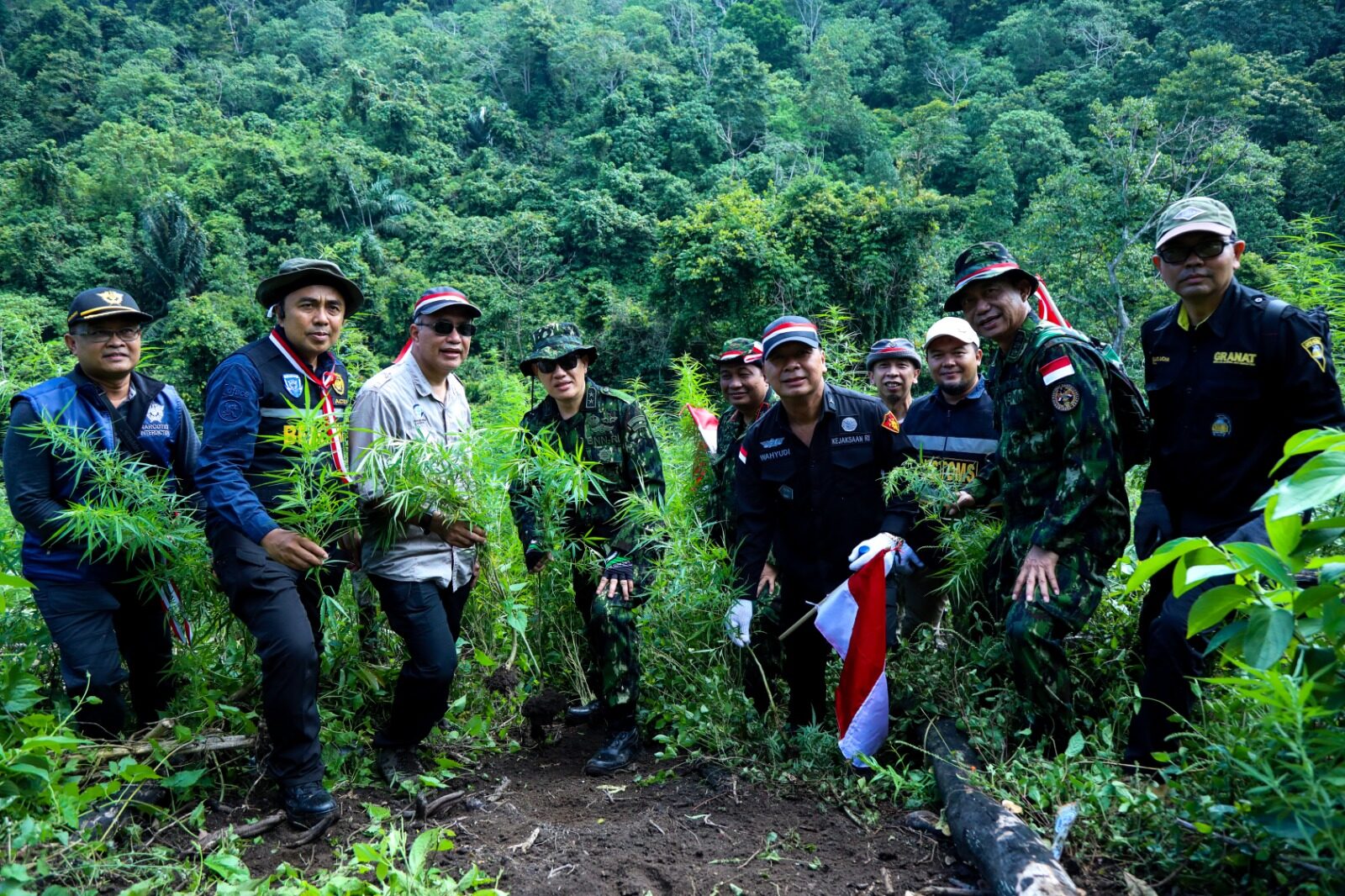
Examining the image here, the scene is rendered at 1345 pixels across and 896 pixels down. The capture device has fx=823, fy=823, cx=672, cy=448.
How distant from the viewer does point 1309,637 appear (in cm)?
185

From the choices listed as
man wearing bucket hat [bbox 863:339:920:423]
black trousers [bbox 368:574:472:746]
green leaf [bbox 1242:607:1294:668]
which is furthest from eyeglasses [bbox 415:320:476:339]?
green leaf [bbox 1242:607:1294:668]

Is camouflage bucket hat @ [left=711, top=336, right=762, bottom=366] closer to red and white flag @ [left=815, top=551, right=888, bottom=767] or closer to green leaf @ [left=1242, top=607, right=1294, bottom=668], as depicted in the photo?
red and white flag @ [left=815, top=551, right=888, bottom=767]

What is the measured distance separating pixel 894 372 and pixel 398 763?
11.7 feet

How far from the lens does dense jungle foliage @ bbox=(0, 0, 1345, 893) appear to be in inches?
101

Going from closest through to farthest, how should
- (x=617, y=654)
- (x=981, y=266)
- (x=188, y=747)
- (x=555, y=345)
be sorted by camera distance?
1. (x=188, y=747)
2. (x=981, y=266)
3. (x=617, y=654)
4. (x=555, y=345)

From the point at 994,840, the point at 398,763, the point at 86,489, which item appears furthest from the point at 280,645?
the point at 994,840

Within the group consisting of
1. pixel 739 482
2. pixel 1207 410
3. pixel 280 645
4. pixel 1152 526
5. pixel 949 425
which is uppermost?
pixel 1207 410

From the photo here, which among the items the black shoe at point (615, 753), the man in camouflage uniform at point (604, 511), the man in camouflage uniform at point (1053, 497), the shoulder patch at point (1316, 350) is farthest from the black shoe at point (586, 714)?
the shoulder patch at point (1316, 350)

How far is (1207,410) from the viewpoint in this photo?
10.5 feet

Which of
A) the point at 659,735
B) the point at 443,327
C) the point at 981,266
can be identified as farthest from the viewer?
the point at 659,735

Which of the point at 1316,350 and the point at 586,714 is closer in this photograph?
the point at 1316,350

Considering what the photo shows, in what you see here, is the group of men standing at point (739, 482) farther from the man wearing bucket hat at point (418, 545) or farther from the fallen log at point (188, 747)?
the fallen log at point (188, 747)

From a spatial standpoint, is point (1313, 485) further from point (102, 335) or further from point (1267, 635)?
point (102, 335)

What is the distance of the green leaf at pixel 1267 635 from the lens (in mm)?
1503
